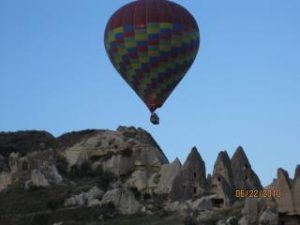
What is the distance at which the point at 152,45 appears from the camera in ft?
137

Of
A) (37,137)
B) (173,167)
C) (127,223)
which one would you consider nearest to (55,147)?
(37,137)

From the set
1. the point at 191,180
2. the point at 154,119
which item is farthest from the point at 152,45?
the point at 191,180

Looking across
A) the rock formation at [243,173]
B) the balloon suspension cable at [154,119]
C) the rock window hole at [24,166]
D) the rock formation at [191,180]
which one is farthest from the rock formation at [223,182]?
the rock window hole at [24,166]

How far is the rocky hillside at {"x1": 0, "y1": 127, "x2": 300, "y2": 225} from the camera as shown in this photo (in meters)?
44.9

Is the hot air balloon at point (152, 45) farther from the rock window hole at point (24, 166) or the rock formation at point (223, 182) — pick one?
the rock window hole at point (24, 166)

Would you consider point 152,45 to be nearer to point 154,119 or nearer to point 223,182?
point 154,119

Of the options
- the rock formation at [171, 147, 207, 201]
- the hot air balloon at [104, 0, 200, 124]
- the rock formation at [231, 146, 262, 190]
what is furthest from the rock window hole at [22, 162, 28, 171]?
the hot air balloon at [104, 0, 200, 124]

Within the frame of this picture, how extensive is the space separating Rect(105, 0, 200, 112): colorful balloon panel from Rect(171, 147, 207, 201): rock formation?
14.2 metres

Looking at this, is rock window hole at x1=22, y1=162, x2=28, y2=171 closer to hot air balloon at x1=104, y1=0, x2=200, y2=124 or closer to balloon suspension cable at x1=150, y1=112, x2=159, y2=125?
hot air balloon at x1=104, y1=0, x2=200, y2=124

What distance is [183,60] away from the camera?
42.7 m

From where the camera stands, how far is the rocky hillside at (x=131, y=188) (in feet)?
147

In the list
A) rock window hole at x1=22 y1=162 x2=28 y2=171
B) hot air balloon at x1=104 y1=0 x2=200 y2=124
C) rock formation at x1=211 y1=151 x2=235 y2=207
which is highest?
hot air balloon at x1=104 y1=0 x2=200 y2=124

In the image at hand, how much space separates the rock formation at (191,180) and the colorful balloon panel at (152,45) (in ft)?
46.5

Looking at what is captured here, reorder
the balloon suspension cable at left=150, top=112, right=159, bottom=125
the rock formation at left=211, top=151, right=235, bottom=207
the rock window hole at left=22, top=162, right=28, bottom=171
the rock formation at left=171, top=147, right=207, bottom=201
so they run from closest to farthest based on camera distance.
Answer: the balloon suspension cable at left=150, top=112, right=159, bottom=125, the rock formation at left=211, top=151, right=235, bottom=207, the rock formation at left=171, top=147, right=207, bottom=201, the rock window hole at left=22, top=162, right=28, bottom=171
